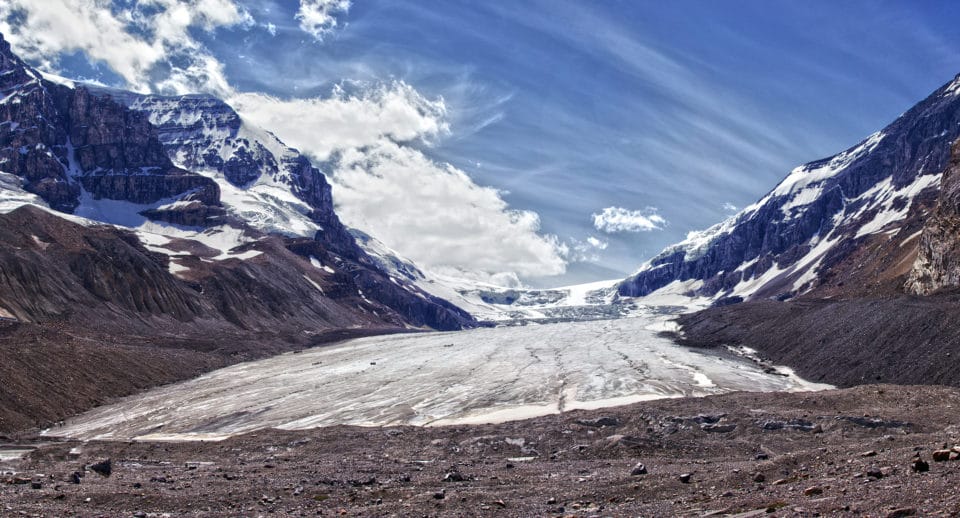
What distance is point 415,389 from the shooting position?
70.3m

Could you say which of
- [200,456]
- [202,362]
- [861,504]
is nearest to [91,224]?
[202,362]

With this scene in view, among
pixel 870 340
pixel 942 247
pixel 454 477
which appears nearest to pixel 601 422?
pixel 454 477

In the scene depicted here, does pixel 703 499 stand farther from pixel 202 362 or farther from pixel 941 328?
pixel 202 362

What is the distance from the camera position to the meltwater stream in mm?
55844

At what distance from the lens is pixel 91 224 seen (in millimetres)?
180750

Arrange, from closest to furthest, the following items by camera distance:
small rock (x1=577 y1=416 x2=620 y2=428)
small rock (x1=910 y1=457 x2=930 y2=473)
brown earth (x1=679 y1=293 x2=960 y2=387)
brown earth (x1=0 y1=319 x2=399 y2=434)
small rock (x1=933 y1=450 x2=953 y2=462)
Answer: small rock (x1=910 y1=457 x2=930 y2=473), small rock (x1=933 y1=450 x2=953 y2=462), small rock (x1=577 y1=416 x2=620 y2=428), brown earth (x1=0 y1=319 x2=399 y2=434), brown earth (x1=679 y1=293 x2=960 y2=387)

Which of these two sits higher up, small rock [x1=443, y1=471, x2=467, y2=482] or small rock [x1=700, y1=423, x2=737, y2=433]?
small rock [x1=443, y1=471, x2=467, y2=482]

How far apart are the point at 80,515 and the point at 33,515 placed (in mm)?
1151

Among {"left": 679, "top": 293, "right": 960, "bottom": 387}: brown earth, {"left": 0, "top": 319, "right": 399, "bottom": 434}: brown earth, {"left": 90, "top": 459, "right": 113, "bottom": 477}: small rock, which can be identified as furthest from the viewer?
{"left": 679, "top": 293, "right": 960, "bottom": 387}: brown earth

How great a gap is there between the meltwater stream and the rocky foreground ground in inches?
434

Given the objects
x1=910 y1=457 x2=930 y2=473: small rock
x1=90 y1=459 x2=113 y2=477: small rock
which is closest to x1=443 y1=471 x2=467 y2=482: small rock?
x1=90 y1=459 x2=113 y2=477: small rock

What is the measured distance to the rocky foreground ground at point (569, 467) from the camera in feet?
61.4

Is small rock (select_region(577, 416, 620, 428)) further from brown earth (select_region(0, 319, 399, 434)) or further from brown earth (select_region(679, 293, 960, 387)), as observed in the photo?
brown earth (select_region(0, 319, 399, 434))

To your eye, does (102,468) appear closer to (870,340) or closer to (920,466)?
(920,466)
